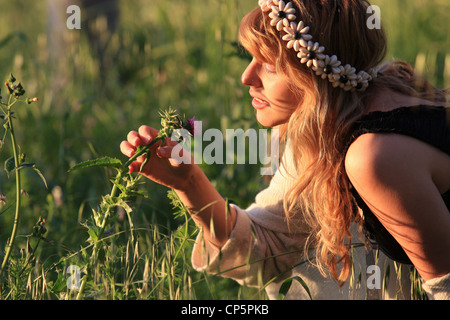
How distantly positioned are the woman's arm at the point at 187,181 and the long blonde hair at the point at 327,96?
221 millimetres

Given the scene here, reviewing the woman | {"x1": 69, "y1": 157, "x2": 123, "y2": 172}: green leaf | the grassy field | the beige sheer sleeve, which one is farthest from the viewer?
the grassy field

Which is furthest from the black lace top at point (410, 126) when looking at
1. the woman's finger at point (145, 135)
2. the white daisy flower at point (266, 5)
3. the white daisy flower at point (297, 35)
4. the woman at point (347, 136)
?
the woman's finger at point (145, 135)

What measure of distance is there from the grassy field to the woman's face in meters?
0.37

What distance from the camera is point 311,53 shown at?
150 cm

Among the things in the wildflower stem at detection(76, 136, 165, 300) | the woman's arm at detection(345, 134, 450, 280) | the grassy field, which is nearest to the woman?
the woman's arm at detection(345, 134, 450, 280)

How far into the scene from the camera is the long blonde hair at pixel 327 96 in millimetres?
1530

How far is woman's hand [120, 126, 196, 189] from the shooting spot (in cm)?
152

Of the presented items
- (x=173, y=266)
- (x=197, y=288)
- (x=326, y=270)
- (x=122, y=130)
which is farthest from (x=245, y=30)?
(x=122, y=130)

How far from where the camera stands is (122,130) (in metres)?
3.06

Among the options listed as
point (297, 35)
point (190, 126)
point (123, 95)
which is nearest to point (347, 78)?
point (297, 35)

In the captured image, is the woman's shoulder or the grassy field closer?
the woman's shoulder

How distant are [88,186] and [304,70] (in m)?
1.42

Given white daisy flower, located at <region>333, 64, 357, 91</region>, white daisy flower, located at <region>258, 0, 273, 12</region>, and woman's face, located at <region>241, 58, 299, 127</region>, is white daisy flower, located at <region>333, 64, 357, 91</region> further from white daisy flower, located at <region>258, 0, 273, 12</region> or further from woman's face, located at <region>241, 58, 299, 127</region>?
white daisy flower, located at <region>258, 0, 273, 12</region>

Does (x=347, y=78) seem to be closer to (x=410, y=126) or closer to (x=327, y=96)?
(x=327, y=96)
